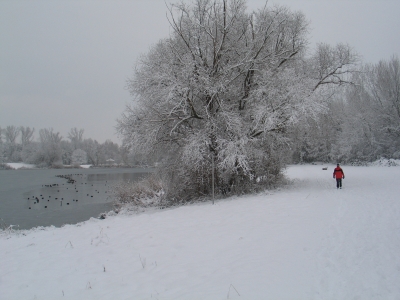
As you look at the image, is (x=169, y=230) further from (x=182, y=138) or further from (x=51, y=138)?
(x=51, y=138)

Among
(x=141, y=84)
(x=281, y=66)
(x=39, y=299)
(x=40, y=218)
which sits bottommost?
(x=40, y=218)

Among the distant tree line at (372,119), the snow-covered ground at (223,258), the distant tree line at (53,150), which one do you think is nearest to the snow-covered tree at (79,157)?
the distant tree line at (53,150)

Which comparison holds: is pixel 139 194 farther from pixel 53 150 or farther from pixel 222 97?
pixel 53 150

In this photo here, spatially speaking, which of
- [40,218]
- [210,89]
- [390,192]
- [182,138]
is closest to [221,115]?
[210,89]

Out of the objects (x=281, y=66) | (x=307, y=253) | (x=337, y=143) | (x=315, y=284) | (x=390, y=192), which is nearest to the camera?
(x=315, y=284)

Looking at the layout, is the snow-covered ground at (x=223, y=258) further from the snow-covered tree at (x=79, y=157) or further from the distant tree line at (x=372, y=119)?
the snow-covered tree at (x=79, y=157)

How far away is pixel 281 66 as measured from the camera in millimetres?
15383

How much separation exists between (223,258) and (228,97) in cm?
1025

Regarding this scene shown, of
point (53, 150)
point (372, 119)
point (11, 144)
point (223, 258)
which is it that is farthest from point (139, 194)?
point (11, 144)

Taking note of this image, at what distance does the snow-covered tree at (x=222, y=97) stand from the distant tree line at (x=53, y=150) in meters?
62.2

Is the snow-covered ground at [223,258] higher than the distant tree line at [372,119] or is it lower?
lower

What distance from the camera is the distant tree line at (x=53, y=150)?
83.2m

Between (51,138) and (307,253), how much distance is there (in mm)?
122724

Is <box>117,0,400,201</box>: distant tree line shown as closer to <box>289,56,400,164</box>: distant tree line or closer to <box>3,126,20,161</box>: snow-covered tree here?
<box>289,56,400,164</box>: distant tree line
